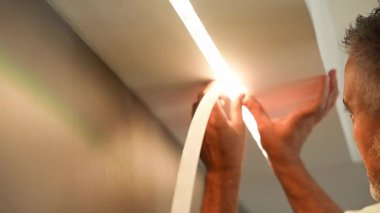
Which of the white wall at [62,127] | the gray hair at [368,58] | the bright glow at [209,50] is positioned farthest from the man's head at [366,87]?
the white wall at [62,127]

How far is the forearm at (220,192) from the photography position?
987mm

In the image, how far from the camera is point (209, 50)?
83cm

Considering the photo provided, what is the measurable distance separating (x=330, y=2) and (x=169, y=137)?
17.0 inches

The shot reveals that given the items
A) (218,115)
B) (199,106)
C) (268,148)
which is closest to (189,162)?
(199,106)

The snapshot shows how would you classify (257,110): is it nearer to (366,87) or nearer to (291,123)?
(291,123)

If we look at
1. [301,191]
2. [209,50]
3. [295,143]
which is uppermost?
[209,50]

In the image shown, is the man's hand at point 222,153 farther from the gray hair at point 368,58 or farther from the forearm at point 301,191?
the gray hair at point 368,58

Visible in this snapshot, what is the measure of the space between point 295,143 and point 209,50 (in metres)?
0.35

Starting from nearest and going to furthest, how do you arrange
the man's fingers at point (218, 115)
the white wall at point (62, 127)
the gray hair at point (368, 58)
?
1. the white wall at point (62, 127)
2. the gray hair at point (368, 58)
3. the man's fingers at point (218, 115)

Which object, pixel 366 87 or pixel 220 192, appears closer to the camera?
pixel 366 87

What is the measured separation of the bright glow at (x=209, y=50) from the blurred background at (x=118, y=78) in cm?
1

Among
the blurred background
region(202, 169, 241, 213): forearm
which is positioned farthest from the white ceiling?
region(202, 169, 241, 213): forearm

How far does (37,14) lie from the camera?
681 millimetres

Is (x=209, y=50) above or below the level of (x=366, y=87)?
above
